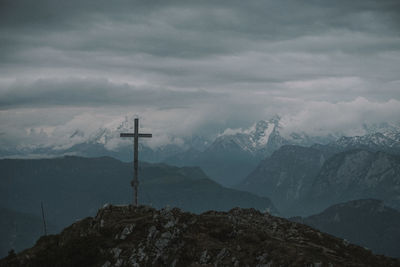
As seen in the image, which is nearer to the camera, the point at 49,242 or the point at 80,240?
the point at 80,240

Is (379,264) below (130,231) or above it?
below

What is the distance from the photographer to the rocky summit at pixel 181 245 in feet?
163

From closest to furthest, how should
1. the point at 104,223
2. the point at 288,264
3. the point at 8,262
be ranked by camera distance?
the point at 288,264
the point at 8,262
the point at 104,223

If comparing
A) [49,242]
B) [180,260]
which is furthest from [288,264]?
[49,242]

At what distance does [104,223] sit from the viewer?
5850cm

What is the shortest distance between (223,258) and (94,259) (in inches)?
551

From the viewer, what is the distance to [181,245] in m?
53.2

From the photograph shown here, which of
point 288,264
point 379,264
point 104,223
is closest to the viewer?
point 288,264

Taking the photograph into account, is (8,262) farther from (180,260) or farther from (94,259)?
(180,260)

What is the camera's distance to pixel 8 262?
167 ft

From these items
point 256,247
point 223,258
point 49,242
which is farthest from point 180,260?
point 49,242

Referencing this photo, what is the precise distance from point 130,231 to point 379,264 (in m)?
29.2

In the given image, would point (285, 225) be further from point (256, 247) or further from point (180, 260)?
point (180, 260)

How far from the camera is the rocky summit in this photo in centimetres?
4969
